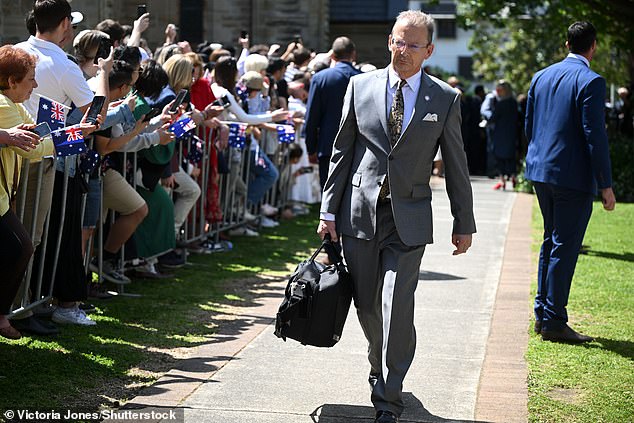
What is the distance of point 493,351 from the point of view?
778 centimetres

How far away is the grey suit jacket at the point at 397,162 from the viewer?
234 inches

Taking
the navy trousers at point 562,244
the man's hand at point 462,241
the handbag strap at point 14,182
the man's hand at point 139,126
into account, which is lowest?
the navy trousers at point 562,244

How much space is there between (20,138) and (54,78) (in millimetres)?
1542

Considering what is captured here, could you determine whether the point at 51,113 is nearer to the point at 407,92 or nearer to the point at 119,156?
the point at 119,156

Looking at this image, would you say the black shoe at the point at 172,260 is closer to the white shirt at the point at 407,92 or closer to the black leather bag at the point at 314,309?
the black leather bag at the point at 314,309

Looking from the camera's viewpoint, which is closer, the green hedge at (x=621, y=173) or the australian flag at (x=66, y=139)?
the australian flag at (x=66, y=139)

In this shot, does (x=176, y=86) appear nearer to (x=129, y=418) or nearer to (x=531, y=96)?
(x=531, y=96)

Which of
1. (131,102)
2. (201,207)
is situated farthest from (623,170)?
(131,102)

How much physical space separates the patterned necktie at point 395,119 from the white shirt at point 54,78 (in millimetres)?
2624

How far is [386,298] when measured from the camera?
19.5ft

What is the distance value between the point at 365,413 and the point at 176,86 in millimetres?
4813

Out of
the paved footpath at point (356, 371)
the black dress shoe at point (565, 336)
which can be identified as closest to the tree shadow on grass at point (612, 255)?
the paved footpath at point (356, 371)

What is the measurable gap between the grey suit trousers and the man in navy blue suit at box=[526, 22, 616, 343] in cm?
233

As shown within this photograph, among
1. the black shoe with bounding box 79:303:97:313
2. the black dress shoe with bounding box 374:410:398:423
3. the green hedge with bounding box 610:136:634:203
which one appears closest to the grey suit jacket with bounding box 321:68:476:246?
the black dress shoe with bounding box 374:410:398:423
